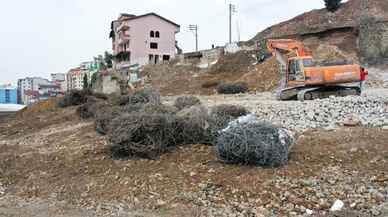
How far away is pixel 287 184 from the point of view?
572 centimetres

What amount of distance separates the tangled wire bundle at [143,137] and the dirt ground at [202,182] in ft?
0.71

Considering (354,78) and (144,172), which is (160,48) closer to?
(354,78)

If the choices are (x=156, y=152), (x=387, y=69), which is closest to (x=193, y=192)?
(x=156, y=152)

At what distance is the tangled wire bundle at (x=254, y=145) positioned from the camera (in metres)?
6.23

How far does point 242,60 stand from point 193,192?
91.8ft

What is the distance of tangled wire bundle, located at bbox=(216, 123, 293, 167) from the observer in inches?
245

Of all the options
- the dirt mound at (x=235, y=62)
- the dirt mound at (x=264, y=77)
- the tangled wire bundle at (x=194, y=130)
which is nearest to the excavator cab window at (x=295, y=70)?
the tangled wire bundle at (x=194, y=130)

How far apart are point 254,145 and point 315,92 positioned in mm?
8813

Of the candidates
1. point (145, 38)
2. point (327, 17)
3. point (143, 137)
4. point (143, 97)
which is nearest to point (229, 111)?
point (143, 137)

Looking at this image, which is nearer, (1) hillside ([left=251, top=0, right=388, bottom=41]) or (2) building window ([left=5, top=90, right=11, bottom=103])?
(1) hillside ([left=251, top=0, right=388, bottom=41])

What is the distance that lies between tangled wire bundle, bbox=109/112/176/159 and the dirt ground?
0.22 meters

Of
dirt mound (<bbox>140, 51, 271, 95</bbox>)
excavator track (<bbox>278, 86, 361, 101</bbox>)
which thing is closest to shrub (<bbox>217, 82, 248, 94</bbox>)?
dirt mound (<bbox>140, 51, 271, 95</bbox>)

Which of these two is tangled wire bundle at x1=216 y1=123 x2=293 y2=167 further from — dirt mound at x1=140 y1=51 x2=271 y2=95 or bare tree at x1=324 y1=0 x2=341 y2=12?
bare tree at x1=324 y1=0 x2=341 y2=12

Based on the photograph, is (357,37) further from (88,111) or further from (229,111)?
(229,111)
